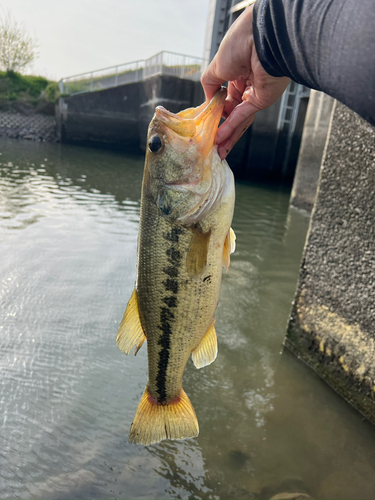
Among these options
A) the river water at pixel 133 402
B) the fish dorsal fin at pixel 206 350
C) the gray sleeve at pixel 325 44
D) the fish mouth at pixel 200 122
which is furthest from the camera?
the river water at pixel 133 402

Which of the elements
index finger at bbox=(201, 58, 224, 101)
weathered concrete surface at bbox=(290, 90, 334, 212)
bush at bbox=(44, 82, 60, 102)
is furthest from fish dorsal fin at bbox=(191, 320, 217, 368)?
bush at bbox=(44, 82, 60, 102)

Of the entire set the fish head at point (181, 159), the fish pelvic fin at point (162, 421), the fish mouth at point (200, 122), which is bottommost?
the fish pelvic fin at point (162, 421)

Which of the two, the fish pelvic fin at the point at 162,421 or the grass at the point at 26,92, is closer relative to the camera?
the fish pelvic fin at the point at 162,421

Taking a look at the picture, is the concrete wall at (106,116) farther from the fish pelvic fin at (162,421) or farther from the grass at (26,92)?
the fish pelvic fin at (162,421)

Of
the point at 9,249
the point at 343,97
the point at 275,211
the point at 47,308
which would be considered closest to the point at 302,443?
the point at 343,97

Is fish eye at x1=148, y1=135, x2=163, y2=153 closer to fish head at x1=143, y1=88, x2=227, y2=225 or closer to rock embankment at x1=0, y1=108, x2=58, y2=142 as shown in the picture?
fish head at x1=143, y1=88, x2=227, y2=225

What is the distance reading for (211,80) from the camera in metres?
1.93

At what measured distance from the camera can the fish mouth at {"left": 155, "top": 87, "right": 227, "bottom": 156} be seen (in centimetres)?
187

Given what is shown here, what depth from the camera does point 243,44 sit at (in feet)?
5.61

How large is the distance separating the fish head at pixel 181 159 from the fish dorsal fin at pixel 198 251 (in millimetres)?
107

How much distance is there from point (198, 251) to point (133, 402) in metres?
2.15

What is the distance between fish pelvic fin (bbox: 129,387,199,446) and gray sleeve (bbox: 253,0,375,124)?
72.2 inches

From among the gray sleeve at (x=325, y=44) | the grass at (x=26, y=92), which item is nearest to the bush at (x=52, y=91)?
the grass at (x=26, y=92)

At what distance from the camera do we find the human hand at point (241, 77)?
5.56 ft
